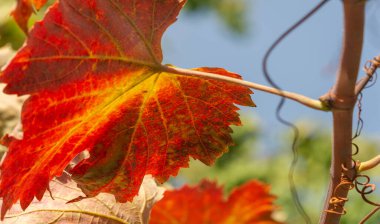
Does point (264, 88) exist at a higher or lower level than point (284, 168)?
higher

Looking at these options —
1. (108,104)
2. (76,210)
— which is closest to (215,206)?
(76,210)

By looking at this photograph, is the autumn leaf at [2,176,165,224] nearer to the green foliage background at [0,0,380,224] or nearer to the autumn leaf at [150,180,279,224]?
the autumn leaf at [150,180,279,224]

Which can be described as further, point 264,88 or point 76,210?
point 76,210

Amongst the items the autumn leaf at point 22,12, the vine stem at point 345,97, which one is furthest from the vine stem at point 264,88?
the autumn leaf at point 22,12

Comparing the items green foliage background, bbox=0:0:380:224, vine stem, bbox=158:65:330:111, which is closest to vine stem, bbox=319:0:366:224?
vine stem, bbox=158:65:330:111

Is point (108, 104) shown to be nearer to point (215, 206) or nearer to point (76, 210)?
point (76, 210)

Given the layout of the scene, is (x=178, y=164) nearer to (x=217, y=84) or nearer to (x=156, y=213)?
(x=217, y=84)

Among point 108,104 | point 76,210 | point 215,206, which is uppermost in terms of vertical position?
point 108,104
